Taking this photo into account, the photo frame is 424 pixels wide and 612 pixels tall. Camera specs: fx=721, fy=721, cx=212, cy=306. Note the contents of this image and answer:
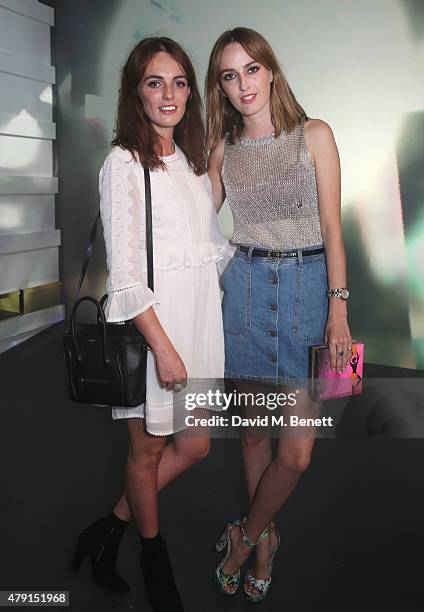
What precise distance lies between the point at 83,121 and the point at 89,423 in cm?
259

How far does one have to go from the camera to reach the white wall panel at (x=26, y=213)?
4.89 metres

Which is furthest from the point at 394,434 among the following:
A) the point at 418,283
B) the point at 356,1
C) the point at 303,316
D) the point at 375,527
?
the point at 356,1

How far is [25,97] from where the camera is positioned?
198 inches

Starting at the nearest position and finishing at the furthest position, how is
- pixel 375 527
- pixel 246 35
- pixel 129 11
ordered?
pixel 246 35 → pixel 375 527 → pixel 129 11

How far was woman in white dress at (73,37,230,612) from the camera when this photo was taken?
1.73 metres

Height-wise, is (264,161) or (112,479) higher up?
(264,161)

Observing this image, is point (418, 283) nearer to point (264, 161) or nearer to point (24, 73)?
point (264, 161)

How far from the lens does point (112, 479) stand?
284 cm

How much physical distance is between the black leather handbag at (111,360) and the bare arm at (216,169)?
376mm

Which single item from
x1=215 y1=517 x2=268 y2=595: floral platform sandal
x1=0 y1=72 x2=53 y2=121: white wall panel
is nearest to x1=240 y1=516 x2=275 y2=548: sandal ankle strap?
x1=215 y1=517 x2=268 y2=595: floral platform sandal

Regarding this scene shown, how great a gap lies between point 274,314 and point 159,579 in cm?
76

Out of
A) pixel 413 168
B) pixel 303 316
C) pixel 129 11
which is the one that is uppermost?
pixel 129 11

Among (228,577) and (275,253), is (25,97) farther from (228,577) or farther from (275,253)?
(228,577)

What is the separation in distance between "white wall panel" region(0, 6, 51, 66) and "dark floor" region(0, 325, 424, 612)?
Answer: 262 cm
